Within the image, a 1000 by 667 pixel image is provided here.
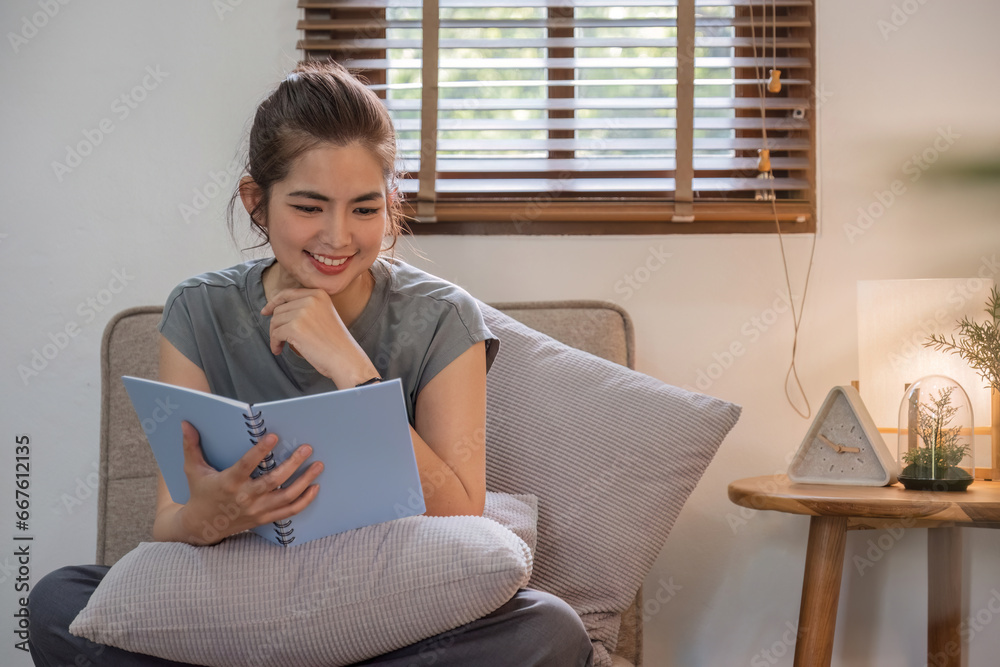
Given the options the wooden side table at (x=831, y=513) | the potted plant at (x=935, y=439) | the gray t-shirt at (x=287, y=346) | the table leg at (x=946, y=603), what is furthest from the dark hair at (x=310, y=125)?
the table leg at (x=946, y=603)

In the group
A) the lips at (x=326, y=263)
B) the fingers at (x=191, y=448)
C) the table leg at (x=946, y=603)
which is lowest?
the table leg at (x=946, y=603)

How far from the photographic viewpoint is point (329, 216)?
108 centimetres

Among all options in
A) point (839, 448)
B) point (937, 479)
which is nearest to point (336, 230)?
point (839, 448)

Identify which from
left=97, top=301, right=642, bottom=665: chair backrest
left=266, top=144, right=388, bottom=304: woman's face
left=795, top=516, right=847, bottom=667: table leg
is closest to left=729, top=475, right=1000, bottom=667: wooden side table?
left=795, top=516, right=847, bottom=667: table leg

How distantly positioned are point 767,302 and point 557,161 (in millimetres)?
512

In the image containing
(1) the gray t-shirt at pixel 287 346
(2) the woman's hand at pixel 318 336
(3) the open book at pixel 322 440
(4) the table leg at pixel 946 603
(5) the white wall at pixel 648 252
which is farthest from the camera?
(5) the white wall at pixel 648 252

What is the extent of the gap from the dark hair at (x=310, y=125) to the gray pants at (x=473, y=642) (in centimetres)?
56

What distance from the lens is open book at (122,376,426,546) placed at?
820mm

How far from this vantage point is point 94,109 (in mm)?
1684

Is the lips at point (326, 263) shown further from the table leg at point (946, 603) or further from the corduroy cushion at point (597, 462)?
the table leg at point (946, 603)

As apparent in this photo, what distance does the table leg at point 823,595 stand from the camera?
1261mm

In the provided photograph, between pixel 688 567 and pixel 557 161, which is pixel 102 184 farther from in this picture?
pixel 688 567

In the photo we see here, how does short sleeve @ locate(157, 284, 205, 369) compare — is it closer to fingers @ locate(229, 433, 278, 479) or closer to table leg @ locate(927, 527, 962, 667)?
fingers @ locate(229, 433, 278, 479)

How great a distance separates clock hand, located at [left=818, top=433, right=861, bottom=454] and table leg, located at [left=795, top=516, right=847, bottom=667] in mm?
148
